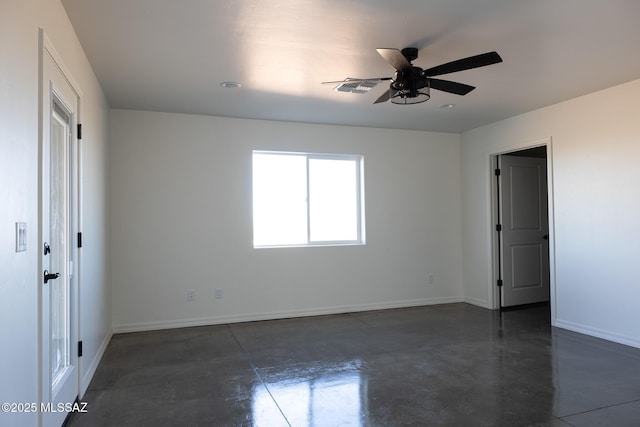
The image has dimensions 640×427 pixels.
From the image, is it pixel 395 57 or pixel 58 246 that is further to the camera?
pixel 395 57

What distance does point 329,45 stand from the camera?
2.96 m

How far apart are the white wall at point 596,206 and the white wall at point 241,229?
1.62m

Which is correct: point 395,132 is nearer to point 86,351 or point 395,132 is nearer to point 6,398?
point 86,351

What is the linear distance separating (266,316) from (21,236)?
3615mm

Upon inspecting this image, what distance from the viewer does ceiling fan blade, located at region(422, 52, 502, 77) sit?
8.21 ft

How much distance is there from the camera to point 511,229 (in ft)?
18.3

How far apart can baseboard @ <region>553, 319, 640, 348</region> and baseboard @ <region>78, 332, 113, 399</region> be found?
4.67 metres

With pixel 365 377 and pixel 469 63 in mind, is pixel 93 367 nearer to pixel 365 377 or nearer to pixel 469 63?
pixel 365 377

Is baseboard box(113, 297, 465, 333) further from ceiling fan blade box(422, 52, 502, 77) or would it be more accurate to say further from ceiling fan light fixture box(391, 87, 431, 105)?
ceiling fan blade box(422, 52, 502, 77)

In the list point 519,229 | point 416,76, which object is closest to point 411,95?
point 416,76

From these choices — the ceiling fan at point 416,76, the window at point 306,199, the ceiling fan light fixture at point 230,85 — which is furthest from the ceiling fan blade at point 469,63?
the window at point 306,199

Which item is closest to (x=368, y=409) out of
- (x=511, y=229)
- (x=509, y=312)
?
(x=509, y=312)

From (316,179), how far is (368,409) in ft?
10.9

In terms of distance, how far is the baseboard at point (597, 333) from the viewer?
3814 mm
